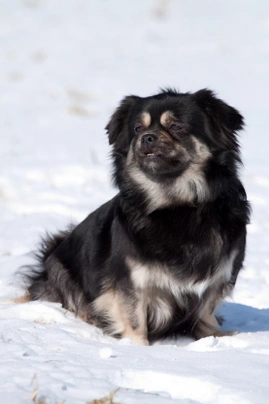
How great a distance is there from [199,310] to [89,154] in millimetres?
5246

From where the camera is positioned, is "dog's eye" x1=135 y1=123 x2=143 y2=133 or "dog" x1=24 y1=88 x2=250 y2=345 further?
"dog's eye" x1=135 y1=123 x2=143 y2=133

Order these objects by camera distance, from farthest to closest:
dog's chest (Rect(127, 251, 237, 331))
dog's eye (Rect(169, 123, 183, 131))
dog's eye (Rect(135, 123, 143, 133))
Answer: dog's eye (Rect(135, 123, 143, 133))
dog's eye (Rect(169, 123, 183, 131))
dog's chest (Rect(127, 251, 237, 331))

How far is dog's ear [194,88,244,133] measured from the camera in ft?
13.7

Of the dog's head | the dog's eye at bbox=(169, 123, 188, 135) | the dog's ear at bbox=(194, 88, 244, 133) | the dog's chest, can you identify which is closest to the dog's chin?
the dog's head

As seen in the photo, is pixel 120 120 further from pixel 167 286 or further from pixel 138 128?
pixel 167 286

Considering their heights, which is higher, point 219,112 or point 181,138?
point 219,112

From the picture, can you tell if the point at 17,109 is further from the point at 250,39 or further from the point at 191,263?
the point at 191,263

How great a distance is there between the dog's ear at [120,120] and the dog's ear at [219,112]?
44 centimetres

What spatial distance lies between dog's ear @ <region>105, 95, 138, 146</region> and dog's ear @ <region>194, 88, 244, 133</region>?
0.44 meters

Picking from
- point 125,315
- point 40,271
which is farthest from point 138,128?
point 40,271

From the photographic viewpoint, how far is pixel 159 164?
4098 millimetres

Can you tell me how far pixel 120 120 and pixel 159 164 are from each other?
1.69 feet

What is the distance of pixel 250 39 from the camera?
14.9 m

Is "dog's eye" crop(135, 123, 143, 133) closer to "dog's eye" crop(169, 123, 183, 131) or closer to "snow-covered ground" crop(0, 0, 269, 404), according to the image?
"dog's eye" crop(169, 123, 183, 131)
